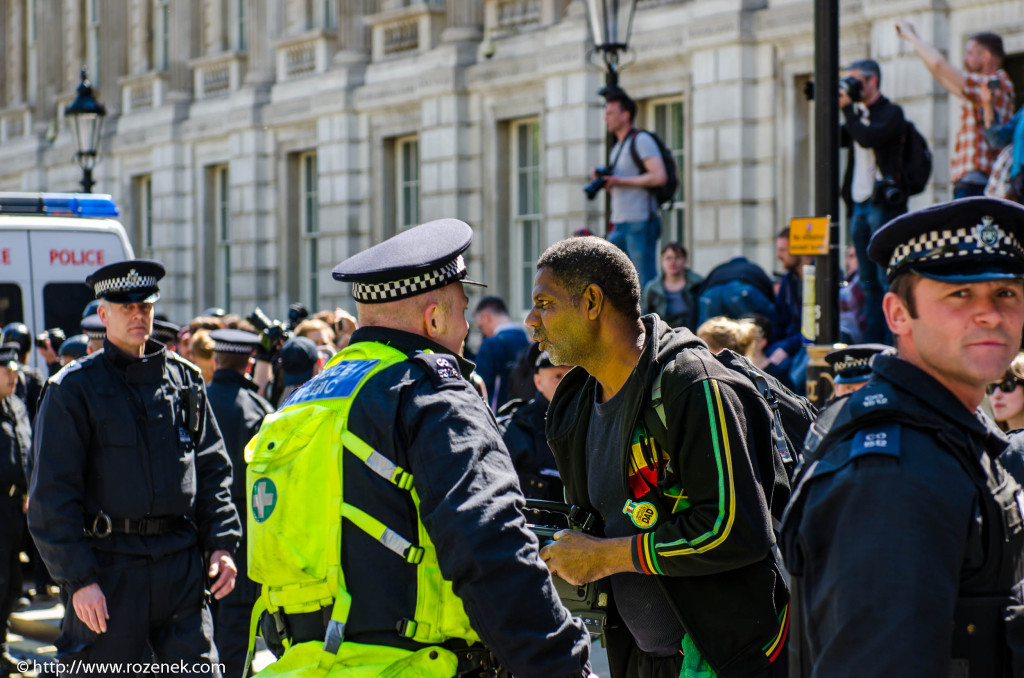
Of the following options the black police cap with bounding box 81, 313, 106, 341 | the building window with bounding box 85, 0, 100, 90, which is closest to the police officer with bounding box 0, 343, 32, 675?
the black police cap with bounding box 81, 313, 106, 341

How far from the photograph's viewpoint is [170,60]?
25281 millimetres

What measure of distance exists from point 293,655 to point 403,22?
17.2 m

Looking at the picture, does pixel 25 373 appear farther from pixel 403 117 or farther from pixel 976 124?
pixel 403 117

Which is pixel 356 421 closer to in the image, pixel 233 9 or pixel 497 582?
pixel 497 582

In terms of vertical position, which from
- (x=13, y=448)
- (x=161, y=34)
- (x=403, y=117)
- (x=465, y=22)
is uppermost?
(x=161, y=34)

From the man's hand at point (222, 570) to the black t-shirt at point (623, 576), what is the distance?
8.32ft

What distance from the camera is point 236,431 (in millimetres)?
7902

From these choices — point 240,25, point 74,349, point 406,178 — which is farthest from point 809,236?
point 240,25

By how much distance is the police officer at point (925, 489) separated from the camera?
2330 millimetres

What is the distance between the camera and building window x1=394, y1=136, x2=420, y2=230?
19953mm

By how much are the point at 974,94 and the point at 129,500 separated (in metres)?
6.82

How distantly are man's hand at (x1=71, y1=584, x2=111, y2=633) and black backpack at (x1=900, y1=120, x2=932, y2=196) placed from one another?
678cm

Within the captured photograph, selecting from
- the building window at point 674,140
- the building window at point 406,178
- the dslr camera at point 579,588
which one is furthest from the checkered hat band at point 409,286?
the building window at point 406,178

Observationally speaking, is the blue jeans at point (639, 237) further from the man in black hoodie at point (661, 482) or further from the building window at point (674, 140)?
the man in black hoodie at point (661, 482)
